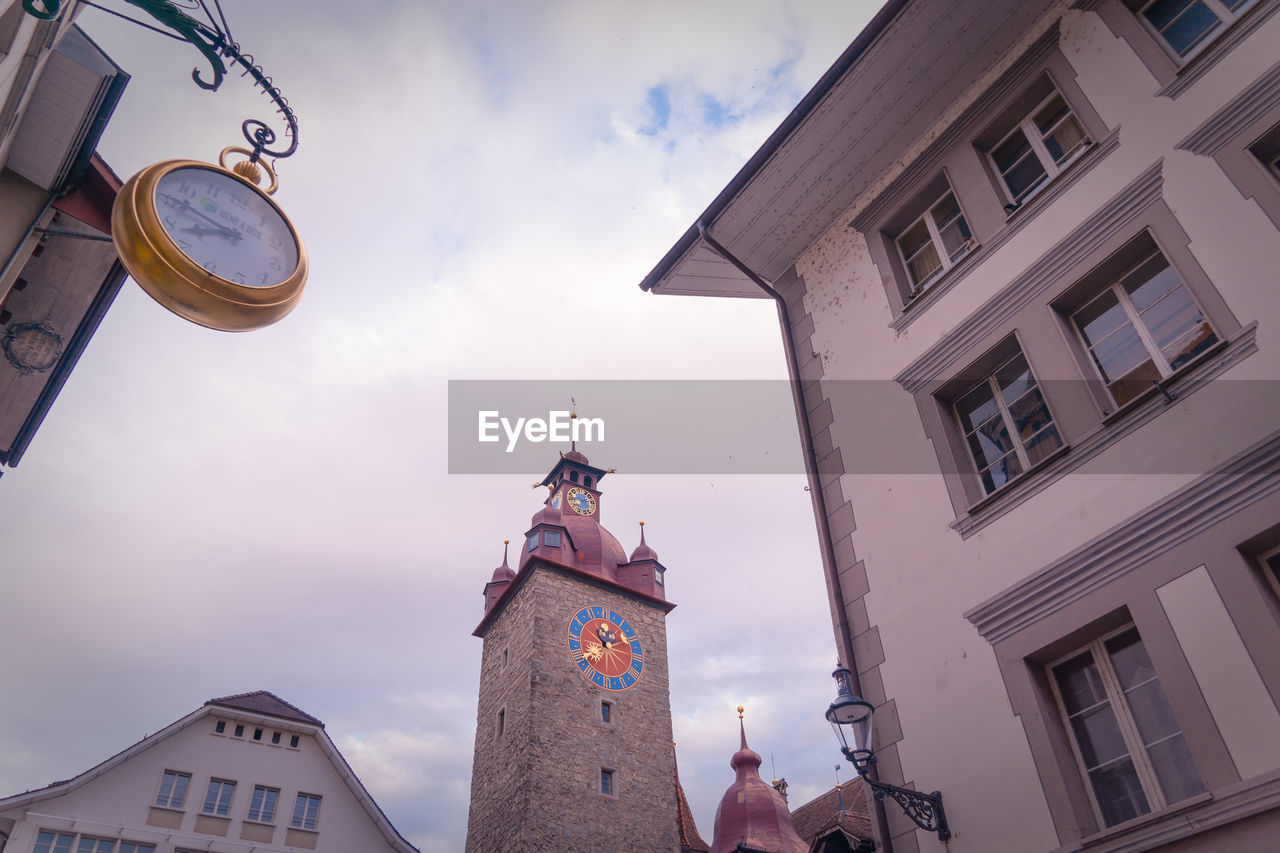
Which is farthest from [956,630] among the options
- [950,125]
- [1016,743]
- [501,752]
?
[501,752]

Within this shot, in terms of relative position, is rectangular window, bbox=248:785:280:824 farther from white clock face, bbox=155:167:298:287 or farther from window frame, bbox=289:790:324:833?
white clock face, bbox=155:167:298:287

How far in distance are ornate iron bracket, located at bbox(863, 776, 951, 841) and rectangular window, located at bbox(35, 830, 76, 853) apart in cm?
1619

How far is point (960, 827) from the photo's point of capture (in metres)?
5.82

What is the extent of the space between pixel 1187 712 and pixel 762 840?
26662 millimetres

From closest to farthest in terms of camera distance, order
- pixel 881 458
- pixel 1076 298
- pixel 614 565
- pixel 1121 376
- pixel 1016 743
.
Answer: pixel 1016 743
pixel 1121 376
pixel 1076 298
pixel 881 458
pixel 614 565

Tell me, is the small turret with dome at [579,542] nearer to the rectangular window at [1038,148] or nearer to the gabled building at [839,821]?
the gabled building at [839,821]

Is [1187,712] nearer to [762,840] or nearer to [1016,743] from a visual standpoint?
[1016,743]

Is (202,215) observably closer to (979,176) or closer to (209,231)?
(209,231)

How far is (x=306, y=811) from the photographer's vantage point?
18484mm

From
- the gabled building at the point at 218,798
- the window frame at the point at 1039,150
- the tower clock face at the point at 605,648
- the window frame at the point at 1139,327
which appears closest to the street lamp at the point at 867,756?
the window frame at the point at 1139,327

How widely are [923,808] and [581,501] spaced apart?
3198 cm

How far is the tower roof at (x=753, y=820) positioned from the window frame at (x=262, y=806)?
15662mm

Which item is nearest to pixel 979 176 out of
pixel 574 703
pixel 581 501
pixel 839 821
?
pixel 839 821

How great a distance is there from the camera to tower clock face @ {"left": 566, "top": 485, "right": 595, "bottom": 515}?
37.2m
